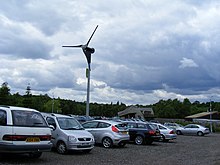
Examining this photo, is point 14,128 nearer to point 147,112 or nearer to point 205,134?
point 205,134

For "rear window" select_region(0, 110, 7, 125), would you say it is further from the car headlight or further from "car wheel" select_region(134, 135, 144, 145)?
"car wheel" select_region(134, 135, 144, 145)

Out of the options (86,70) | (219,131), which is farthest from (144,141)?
(219,131)

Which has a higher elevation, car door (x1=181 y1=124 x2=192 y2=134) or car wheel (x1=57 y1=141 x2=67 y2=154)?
car door (x1=181 y1=124 x2=192 y2=134)

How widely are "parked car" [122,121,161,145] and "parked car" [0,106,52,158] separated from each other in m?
10.6

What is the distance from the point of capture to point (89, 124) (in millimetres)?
18312

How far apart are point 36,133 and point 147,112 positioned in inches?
3930

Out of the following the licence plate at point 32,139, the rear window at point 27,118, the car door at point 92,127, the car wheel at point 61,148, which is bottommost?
the car wheel at point 61,148

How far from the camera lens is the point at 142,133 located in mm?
21047

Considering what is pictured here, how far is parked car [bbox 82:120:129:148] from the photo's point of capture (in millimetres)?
17328

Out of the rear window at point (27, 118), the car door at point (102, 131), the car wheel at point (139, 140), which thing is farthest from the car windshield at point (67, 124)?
the car wheel at point (139, 140)

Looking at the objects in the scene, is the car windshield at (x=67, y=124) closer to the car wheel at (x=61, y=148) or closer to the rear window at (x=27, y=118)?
the car wheel at (x=61, y=148)

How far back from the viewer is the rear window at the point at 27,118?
10.7 m

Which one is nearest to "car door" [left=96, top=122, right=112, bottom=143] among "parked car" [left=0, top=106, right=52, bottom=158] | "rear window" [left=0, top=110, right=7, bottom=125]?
"parked car" [left=0, top=106, right=52, bottom=158]

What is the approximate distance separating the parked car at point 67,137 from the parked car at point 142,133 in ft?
22.6
